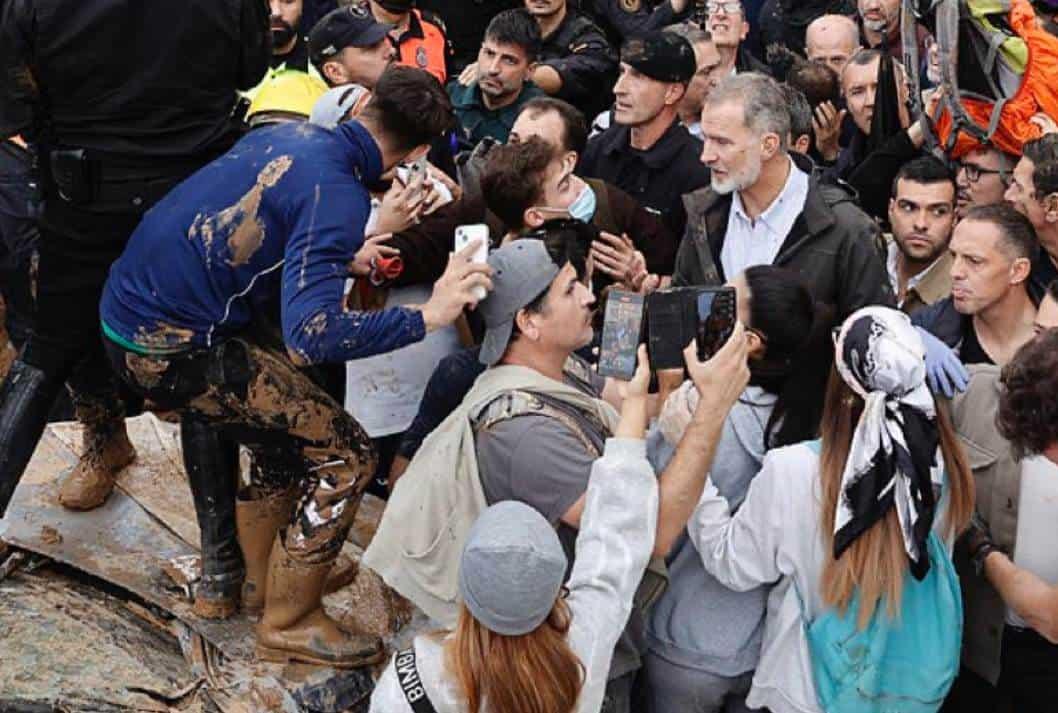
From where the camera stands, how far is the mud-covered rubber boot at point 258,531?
387 centimetres

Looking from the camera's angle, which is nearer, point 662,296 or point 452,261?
point 662,296

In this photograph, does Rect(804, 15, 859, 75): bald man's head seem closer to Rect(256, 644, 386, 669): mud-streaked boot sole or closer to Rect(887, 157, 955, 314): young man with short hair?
Rect(887, 157, 955, 314): young man with short hair

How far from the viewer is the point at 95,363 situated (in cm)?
432

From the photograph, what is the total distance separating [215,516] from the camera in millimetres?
3988

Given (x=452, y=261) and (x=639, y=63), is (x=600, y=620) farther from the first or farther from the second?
(x=639, y=63)

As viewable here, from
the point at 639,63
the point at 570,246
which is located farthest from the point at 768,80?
the point at 570,246

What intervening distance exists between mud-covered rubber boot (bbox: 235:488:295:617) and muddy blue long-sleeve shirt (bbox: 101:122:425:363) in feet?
1.89

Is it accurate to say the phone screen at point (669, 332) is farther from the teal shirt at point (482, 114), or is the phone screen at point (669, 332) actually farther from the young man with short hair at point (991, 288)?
the teal shirt at point (482, 114)

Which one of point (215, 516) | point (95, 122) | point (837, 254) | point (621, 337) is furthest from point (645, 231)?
point (95, 122)

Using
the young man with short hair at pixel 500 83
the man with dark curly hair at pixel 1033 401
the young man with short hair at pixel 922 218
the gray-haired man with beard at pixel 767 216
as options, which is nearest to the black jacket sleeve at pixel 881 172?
the young man with short hair at pixel 922 218

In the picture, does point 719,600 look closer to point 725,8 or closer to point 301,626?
→ point 301,626

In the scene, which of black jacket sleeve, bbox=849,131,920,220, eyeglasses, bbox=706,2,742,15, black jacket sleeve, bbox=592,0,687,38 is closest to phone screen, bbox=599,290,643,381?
black jacket sleeve, bbox=849,131,920,220

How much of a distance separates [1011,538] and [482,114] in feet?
12.4

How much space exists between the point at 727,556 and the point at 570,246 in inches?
37.7
